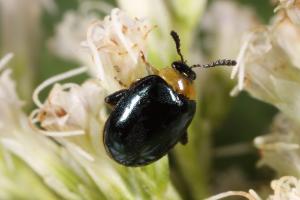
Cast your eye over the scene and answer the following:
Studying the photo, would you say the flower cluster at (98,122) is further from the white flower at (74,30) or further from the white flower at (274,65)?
the white flower at (74,30)

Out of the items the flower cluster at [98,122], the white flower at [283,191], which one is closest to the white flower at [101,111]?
the flower cluster at [98,122]

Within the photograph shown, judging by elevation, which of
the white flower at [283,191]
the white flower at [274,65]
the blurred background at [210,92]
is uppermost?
the white flower at [274,65]

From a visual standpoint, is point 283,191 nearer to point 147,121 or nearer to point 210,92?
point 147,121

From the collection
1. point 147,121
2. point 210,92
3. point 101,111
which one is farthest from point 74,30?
point 147,121

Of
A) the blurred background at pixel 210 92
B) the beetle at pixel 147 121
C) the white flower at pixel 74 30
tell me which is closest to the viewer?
the beetle at pixel 147 121

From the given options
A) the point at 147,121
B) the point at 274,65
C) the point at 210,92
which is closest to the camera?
the point at 147,121

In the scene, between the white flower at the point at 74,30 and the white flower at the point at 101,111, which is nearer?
the white flower at the point at 101,111

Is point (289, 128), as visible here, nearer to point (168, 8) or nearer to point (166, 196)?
point (166, 196)
